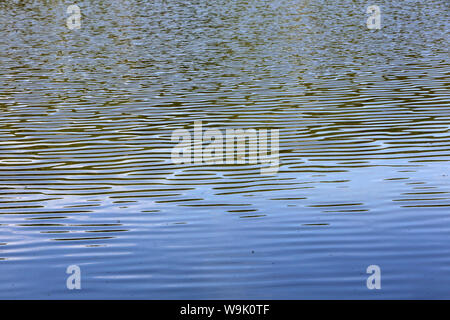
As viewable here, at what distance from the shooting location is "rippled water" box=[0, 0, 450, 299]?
25.9ft

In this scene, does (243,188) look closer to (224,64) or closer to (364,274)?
(364,274)

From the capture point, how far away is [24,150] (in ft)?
42.1

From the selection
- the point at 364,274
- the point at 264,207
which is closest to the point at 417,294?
the point at 364,274

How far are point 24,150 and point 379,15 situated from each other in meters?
23.6

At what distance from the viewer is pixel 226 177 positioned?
11.2 metres

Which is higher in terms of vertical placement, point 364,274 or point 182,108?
point 182,108

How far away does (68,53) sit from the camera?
2434cm

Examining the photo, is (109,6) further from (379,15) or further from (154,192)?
(154,192)

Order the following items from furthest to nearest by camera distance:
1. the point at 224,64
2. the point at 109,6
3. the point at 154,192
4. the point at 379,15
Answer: the point at 109,6 < the point at 379,15 < the point at 224,64 < the point at 154,192

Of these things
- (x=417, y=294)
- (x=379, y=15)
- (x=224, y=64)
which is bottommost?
(x=417, y=294)

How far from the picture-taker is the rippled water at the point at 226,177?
789cm

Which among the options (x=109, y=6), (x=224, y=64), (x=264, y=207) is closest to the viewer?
(x=264, y=207)

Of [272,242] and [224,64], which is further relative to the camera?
[224,64]

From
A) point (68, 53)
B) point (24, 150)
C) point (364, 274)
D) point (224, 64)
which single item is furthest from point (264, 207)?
point (68, 53)
